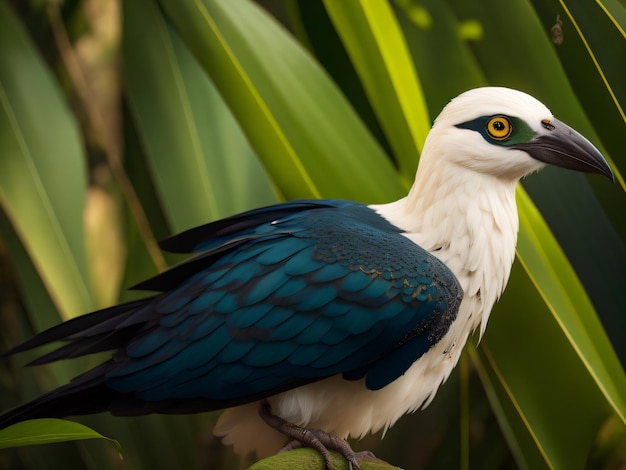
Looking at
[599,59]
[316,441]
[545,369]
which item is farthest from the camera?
[599,59]

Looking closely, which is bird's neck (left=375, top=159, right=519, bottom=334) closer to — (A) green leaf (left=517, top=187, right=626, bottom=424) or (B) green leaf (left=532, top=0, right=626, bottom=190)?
(A) green leaf (left=517, top=187, right=626, bottom=424)

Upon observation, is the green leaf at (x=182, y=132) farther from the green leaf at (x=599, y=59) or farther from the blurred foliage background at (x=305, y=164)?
the green leaf at (x=599, y=59)

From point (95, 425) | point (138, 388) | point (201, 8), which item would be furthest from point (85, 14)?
point (138, 388)

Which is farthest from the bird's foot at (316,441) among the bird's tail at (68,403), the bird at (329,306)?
the bird's tail at (68,403)

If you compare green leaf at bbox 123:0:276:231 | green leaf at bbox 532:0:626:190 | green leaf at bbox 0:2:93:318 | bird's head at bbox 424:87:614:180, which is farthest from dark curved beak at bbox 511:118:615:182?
green leaf at bbox 0:2:93:318

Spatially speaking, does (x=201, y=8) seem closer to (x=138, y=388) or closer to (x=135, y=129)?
(x=135, y=129)

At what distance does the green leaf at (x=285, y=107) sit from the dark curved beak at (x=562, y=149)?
25 cm

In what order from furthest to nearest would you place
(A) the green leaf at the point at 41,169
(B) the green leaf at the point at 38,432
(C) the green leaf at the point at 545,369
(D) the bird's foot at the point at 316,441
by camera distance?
1. (A) the green leaf at the point at 41,169
2. (C) the green leaf at the point at 545,369
3. (D) the bird's foot at the point at 316,441
4. (B) the green leaf at the point at 38,432

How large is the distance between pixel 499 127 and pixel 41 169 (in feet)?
2.26

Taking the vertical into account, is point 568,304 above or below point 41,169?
below

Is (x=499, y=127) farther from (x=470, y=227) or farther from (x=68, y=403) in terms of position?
(x=68, y=403)

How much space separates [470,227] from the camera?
3.11ft

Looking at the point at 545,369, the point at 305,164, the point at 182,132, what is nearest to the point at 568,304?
the point at 545,369

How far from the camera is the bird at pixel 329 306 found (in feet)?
2.90
